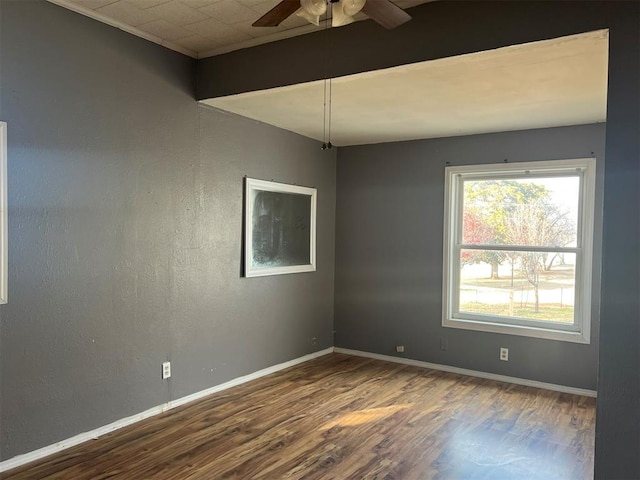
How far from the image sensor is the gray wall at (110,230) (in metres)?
2.72

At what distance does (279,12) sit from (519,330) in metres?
3.68

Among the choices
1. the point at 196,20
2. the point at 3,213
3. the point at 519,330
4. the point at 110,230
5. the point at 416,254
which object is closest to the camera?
the point at 3,213

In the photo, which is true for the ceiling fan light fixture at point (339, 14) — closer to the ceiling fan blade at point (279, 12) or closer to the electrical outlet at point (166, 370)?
the ceiling fan blade at point (279, 12)

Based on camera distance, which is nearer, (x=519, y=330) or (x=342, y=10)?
(x=342, y=10)

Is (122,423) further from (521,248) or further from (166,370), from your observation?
(521,248)

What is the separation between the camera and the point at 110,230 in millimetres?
3191

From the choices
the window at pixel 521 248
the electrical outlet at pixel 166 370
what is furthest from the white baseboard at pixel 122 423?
the window at pixel 521 248

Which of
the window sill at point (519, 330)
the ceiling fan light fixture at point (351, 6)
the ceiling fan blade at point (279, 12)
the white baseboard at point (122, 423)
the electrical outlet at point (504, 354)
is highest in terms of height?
the ceiling fan blade at point (279, 12)

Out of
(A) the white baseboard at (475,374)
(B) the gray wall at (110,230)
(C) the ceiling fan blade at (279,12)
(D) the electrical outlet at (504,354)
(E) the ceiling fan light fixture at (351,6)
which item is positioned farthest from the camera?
(D) the electrical outlet at (504,354)

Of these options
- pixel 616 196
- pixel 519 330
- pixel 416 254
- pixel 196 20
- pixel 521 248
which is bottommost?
pixel 519 330

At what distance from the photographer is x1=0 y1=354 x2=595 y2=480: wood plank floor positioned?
9.12 ft

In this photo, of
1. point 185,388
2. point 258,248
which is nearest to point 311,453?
point 185,388

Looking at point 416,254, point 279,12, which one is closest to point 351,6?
point 279,12

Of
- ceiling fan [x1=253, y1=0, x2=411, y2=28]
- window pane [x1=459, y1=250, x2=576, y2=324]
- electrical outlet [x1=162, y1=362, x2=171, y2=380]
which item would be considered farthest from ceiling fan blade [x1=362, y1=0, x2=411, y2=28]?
window pane [x1=459, y1=250, x2=576, y2=324]
